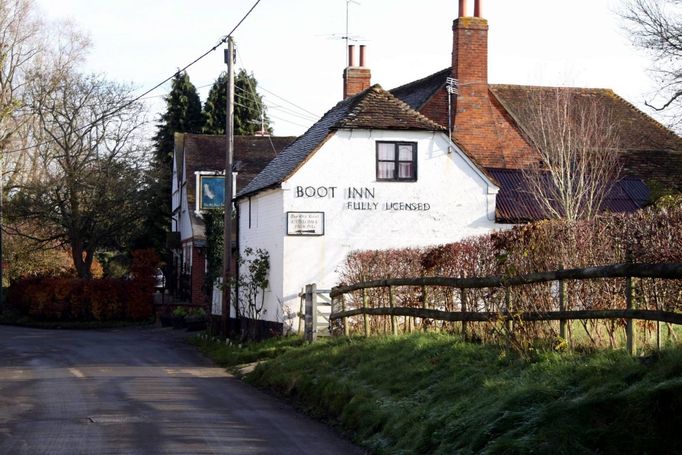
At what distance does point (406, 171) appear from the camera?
26.4 m

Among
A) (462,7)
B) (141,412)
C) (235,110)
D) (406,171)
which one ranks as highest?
(235,110)

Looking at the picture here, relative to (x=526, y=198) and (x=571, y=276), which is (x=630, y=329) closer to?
(x=571, y=276)

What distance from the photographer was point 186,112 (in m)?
67.1

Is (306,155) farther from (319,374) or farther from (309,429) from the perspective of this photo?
(309,429)

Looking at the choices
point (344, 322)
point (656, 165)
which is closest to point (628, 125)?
point (656, 165)

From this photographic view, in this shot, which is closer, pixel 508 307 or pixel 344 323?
pixel 508 307

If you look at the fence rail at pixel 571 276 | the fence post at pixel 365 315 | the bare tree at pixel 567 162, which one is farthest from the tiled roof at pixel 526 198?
the fence rail at pixel 571 276

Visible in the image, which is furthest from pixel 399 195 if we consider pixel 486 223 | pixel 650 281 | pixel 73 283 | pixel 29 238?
pixel 29 238

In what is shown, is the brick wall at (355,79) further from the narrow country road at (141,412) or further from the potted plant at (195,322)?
the narrow country road at (141,412)

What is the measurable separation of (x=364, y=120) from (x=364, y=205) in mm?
2249

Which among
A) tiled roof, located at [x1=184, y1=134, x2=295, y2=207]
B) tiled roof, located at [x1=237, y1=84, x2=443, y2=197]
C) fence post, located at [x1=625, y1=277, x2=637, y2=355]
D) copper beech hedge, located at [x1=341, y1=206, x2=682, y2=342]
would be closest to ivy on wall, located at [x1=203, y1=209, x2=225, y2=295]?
tiled roof, located at [x1=184, y1=134, x2=295, y2=207]

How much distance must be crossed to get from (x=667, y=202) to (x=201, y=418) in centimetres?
986

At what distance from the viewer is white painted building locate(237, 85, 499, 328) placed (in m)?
25.6

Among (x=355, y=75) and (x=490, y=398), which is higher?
(x=355, y=75)
